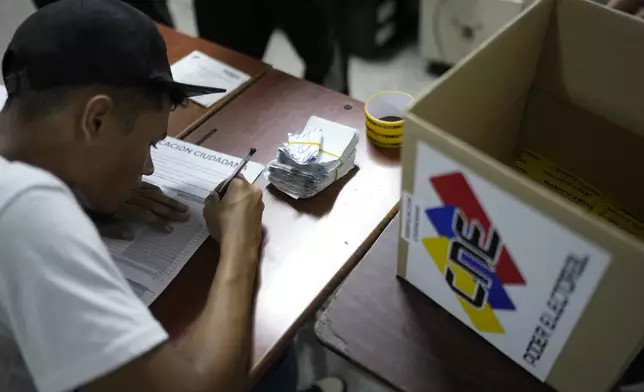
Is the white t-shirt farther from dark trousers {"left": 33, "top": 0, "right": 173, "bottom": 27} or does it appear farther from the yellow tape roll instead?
dark trousers {"left": 33, "top": 0, "right": 173, "bottom": 27}

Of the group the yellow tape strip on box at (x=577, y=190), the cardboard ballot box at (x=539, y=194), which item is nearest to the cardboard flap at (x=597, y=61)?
the cardboard ballot box at (x=539, y=194)

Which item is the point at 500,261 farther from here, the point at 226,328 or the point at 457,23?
the point at 457,23

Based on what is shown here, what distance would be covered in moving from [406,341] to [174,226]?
44cm

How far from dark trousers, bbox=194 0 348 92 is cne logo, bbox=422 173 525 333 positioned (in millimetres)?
1134

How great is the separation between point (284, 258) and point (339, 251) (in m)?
0.09

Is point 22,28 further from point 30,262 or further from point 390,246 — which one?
point 390,246

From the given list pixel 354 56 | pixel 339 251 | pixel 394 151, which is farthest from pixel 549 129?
pixel 354 56

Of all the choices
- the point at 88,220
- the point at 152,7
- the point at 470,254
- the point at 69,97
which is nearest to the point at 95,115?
the point at 69,97

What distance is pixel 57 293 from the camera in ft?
2.17

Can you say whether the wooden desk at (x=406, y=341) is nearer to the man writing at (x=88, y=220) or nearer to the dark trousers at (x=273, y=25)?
the man writing at (x=88, y=220)

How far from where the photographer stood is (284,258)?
934 mm

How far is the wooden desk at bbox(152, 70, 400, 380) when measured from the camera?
87 centimetres

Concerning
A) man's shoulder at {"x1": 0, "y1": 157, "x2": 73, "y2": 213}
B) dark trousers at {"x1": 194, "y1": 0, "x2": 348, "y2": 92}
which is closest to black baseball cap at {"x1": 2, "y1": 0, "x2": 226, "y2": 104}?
man's shoulder at {"x1": 0, "y1": 157, "x2": 73, "y2": 213}

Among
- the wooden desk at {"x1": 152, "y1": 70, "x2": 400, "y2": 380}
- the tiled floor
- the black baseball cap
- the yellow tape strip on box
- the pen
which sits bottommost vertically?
the tiled floor
